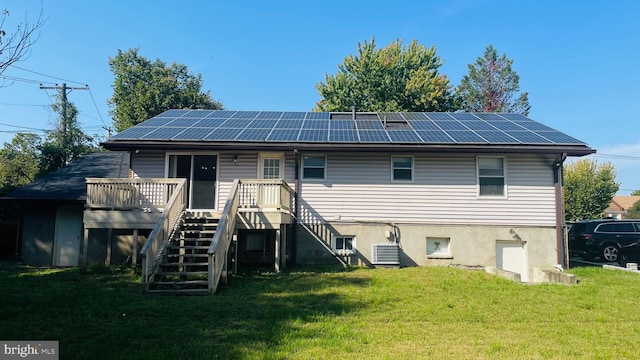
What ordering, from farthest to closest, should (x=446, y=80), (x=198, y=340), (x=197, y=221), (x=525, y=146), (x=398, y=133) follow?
1. (x=446, y=80)
2. (x=398, y=133)
3. (x=525, y=146)
4. (x=197, y=221)
5. (x=198, y=340)

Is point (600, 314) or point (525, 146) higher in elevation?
point (525, 146)

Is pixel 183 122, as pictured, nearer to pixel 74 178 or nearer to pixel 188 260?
pixel 74 178

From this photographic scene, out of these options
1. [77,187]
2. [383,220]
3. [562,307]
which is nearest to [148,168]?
[77,187]

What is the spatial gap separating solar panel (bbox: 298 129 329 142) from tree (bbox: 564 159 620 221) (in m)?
34.5

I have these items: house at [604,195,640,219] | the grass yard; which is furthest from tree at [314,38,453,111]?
house at [604,195,640,219]

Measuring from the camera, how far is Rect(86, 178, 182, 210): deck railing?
1036 cm

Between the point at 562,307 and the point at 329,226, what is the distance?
21.5ft

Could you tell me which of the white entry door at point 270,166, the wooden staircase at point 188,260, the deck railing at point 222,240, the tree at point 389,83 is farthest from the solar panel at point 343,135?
the tree at point 389,83

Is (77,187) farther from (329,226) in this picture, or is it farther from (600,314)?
(600,314)

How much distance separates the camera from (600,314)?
22.3 feet

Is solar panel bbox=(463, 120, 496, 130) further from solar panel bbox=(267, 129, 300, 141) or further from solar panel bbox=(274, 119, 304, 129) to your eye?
solar panel bbox=(267, 129, 300, 141)

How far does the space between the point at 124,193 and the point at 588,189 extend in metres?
40.7

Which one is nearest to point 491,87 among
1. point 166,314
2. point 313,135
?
Result: point 313,135

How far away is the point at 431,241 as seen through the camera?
40.1 feet
